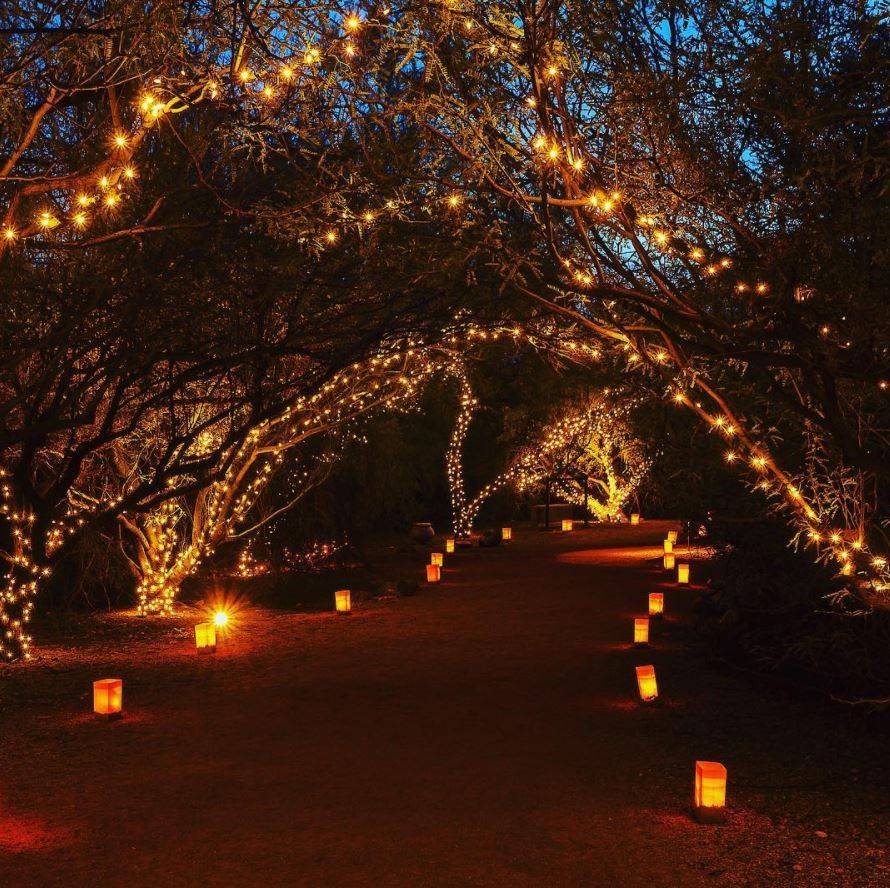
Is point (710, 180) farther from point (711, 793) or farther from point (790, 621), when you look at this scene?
point (790, 621)

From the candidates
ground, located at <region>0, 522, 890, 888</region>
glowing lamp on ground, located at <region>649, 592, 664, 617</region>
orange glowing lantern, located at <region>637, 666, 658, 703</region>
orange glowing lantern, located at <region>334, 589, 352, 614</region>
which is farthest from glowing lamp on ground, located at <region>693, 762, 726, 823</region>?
orange glowing lantern, located at <region>334, 589, 352, 614</region>

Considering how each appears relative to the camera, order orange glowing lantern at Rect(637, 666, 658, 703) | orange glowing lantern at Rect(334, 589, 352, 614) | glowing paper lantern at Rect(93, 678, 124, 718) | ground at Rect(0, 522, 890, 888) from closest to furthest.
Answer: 1. ground at Rect(0, 522, 890, 888)
2. glowing paper lantern at Rect(93, 678, 124, 718)
3. orange glowing lantern at Rect(637, 666, 658, 703)
4. orange glowing lantern at Rect(334, 589, 352, 614)

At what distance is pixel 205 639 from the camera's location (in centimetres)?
1065

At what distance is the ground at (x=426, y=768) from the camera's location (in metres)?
4.80

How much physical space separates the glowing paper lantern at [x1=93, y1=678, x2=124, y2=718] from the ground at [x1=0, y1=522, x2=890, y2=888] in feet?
0.36

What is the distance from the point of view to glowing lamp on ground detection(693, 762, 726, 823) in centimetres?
530

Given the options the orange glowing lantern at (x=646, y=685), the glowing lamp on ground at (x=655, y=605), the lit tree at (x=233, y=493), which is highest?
the lit tree at (x=233, y=493)

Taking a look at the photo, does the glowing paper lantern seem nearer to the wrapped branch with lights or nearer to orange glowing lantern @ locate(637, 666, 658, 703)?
orange glowing lantern @ locate(637, 666, 658, 703)

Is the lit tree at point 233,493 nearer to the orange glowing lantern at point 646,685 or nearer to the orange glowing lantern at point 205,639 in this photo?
the orange glowing lantern at point 205,639

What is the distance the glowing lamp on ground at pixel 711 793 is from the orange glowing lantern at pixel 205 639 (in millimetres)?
6563

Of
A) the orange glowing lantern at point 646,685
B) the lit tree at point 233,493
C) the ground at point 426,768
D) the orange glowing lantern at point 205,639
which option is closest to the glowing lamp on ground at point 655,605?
the ground at point 426,768

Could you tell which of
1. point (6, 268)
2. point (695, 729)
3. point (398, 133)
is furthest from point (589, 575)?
point (6, 268)

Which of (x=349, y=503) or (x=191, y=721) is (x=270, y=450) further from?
(x=349, y=503)

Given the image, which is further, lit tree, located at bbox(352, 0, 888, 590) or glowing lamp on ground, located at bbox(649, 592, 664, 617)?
glowing lamp on ground, located at bbox(649, 592, 664, 617)
